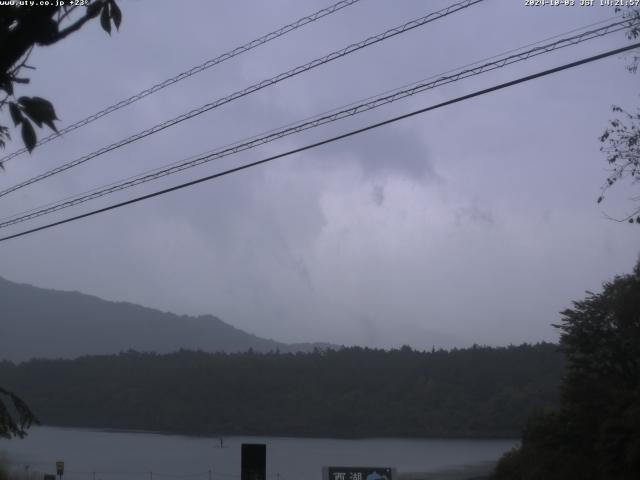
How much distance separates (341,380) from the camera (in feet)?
267

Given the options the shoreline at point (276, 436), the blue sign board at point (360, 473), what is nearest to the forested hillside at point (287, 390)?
the shoreline at point (276, 436)

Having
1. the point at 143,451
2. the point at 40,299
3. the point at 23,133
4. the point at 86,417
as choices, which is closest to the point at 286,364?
the point at 86,417

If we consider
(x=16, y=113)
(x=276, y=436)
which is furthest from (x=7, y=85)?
(x=276, y=436)

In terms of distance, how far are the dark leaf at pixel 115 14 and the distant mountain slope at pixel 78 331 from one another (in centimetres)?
13990

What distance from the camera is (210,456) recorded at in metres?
46.8

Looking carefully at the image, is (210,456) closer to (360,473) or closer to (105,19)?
(360,473)

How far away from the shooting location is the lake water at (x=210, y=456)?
3819 cm

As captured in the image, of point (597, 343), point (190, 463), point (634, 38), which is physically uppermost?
point (634, 38)

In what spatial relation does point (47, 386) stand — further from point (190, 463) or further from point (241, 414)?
point (190, 463)

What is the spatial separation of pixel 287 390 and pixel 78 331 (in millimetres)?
105322

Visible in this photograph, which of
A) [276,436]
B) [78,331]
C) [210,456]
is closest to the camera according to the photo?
[210,456]

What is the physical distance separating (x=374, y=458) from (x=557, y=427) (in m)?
18.5


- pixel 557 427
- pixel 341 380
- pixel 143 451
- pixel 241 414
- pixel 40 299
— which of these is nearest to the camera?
pixel 557 427

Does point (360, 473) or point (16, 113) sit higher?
point (16, 113)
